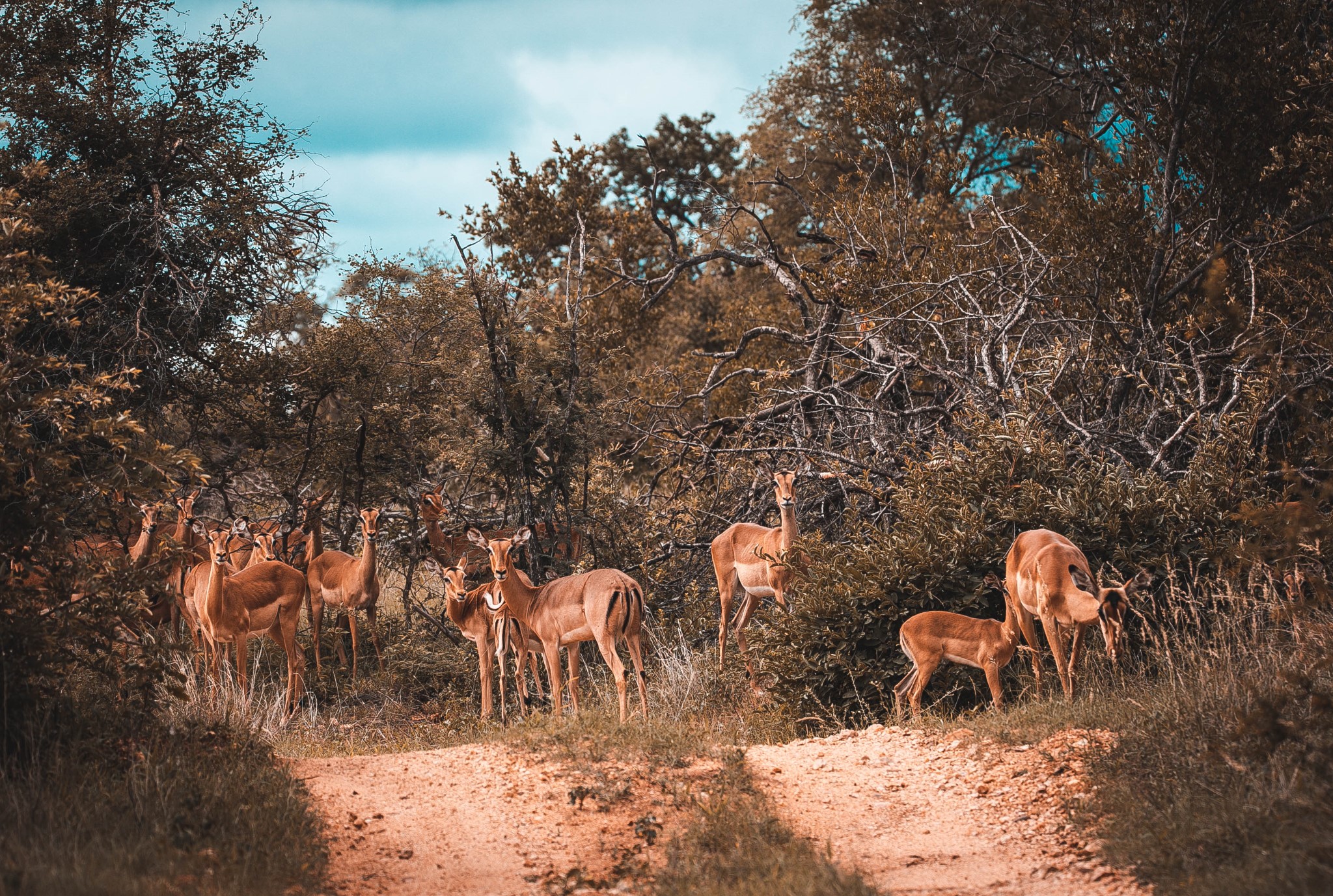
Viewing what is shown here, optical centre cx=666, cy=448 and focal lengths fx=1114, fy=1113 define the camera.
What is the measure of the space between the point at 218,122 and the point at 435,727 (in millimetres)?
7682

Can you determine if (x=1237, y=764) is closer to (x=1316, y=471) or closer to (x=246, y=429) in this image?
(x=1316, y=471)

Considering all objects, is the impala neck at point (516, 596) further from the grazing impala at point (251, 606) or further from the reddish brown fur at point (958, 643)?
the reddish brown fur at point (958, 643)

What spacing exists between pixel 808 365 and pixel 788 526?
12.9 feet

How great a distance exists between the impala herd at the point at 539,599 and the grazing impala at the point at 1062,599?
1cm

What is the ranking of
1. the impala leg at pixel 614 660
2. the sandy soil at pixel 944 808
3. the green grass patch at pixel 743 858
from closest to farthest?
the green grass patch at pixel 743 858 → the sandy soil at pixel 944 808 → the impala leg at pixel 614 660

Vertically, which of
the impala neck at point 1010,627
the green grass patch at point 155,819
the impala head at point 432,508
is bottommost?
the green grass patch at point 155,819

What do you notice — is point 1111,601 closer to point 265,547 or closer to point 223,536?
point 223,536

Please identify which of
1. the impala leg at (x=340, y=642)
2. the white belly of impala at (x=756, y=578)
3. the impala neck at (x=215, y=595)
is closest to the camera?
the impala neck at (x=215, y=595)

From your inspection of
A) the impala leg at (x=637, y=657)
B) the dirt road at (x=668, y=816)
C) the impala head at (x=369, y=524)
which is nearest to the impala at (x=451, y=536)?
the impala head at (x=369, y=524)

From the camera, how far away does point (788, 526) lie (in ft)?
34.9

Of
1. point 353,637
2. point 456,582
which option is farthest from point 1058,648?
point 353,637

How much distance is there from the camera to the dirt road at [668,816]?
577cm

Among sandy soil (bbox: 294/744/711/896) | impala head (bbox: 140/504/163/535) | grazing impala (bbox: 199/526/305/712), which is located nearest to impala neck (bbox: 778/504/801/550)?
sandy soil (bbox: 294/744/711/896)

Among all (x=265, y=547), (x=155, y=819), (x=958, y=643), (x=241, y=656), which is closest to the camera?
(x=155, y=819)
